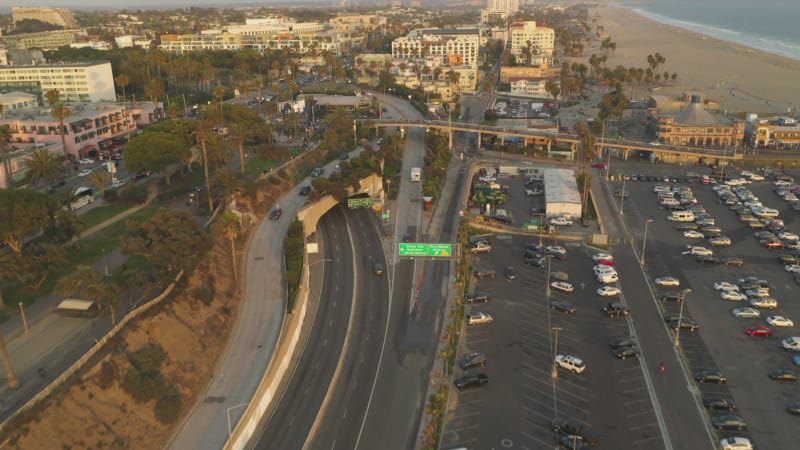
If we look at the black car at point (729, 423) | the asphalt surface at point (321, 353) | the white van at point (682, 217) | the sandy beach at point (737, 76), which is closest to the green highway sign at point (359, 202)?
the asphalt surface at point (321, 353)

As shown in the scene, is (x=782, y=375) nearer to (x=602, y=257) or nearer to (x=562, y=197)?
(x=602, y=257)

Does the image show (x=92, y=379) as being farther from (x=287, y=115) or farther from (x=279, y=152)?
(x=287, y=115)

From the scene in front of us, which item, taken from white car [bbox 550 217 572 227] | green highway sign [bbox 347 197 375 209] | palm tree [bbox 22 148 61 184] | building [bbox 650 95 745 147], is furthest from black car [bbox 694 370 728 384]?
building [bbox 650 95 745 147]

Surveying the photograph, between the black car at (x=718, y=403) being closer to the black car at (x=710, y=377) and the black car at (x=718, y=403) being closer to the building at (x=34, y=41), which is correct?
the black car at (x=710, y=377)

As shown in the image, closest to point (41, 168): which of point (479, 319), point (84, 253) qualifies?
point (84, 253)

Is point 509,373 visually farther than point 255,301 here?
No

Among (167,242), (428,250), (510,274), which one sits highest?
(167,242)

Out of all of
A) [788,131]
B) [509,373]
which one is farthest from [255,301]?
[788,131]
